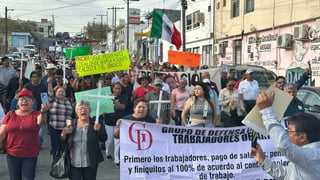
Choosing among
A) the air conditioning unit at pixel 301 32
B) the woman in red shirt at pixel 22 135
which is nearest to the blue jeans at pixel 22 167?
the woman in red shirt at pixel 22 135

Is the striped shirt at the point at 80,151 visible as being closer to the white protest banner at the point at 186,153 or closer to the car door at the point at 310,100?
the white protest banner at the point at 186,153

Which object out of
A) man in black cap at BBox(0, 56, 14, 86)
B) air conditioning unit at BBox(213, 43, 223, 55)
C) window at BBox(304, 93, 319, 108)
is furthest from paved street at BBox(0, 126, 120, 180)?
air conditioning unit at BBox(213, 43, 223, 55)

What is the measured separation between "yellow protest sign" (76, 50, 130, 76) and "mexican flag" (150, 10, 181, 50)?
17.1ft

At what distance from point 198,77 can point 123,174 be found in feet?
24.9

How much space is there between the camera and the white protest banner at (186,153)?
513cm

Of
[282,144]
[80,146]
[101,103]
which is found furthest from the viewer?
[101,103]

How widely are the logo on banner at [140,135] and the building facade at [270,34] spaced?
11.4m

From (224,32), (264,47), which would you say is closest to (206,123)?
(264,47)

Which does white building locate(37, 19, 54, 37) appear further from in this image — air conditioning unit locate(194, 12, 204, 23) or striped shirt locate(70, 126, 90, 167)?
striped shirt locate(70, 126, 90, 167)

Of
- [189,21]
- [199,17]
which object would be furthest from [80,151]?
[189,21]

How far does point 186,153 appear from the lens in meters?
5.23

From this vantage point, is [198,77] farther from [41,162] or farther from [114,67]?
[41,162]

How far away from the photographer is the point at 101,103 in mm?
5812

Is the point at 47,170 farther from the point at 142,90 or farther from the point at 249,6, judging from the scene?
the point at 249,6
